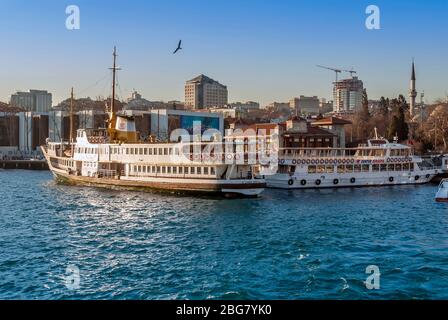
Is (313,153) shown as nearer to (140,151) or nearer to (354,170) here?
(354,170)

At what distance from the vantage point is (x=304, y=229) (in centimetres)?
2461

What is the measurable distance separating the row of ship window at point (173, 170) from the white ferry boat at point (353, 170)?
1085cm

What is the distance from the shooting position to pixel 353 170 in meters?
49.2

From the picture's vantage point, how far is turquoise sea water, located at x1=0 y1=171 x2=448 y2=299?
50.1ft

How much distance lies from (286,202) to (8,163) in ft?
200

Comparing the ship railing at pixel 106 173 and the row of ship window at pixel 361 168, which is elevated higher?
the row of ship window at pixel 361 168

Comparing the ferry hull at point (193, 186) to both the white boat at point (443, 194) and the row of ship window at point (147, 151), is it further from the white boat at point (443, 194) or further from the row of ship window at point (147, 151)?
the white boat at point (443, 194)

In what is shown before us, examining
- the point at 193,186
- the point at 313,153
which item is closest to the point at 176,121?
the point at 313,153

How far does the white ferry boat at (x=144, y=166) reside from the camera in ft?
121

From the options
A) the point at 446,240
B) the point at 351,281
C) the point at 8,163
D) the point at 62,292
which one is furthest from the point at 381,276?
the point at 8,163

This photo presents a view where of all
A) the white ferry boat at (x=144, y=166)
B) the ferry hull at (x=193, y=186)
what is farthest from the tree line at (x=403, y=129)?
the white ferry boat at (x=144, y=166)

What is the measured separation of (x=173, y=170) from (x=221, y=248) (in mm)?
19912

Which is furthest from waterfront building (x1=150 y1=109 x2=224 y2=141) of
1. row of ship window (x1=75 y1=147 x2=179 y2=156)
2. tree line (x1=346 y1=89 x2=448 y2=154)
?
row of ship window (x1=75 y1=147 x2=179 y2=156)
